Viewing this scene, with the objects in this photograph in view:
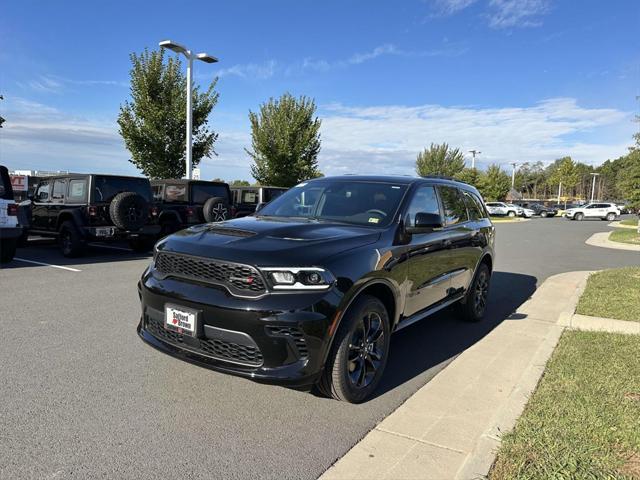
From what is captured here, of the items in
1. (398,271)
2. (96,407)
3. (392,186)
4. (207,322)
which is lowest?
(96,407)

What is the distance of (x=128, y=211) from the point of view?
33.1 feet

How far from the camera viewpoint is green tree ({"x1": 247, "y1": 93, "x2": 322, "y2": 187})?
2517 centimetres

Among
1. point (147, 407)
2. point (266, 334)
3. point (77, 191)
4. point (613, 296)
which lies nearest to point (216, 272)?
point (266, 334)

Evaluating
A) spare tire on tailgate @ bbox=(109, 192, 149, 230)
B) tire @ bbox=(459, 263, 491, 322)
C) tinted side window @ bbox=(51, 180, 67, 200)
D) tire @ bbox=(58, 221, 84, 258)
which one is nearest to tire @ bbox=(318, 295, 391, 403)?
tire @ bbox=(459, 263, 491, 322)

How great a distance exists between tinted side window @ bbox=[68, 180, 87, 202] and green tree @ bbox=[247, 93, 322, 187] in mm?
15250

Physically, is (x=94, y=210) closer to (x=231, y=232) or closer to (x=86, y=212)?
(x=86, y=212)

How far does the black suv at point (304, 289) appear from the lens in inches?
120

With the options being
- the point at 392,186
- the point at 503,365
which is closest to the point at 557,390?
the point at 503,365

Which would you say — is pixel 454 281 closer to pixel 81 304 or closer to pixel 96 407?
pixel 96 407

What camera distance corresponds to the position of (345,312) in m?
3.26

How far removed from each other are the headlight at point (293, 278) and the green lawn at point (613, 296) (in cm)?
453

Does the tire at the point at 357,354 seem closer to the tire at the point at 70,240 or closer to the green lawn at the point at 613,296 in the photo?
the green lawn at the point at 613,296

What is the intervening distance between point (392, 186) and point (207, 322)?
2264 mm

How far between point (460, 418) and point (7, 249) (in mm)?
8835
